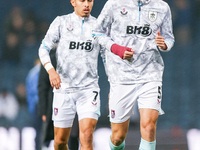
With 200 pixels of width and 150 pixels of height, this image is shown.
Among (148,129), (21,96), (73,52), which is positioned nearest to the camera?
(148,129)

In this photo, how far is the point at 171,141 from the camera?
7512 millimetres

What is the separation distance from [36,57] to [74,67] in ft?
16.2

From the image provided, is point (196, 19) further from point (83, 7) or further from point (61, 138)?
point (61, 138)

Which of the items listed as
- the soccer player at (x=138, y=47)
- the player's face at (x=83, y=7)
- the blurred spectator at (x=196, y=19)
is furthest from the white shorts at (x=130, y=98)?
the blurred spectator at (x=196, y=19)

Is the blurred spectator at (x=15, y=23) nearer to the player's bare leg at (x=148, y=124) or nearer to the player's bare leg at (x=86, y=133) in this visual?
the player's bare leg at (x=86, y=133)

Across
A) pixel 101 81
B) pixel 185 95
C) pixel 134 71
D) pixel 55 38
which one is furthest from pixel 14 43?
pixel 134 71

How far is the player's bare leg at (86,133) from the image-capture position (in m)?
4.18

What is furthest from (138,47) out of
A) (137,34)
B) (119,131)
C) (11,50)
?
(11,50)

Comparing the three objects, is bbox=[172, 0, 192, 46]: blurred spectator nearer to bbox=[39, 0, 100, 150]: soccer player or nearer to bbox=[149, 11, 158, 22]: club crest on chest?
bbox=[39, 0, 100, 150]: soccer player

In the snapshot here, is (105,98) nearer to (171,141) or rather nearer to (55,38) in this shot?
(171,141)

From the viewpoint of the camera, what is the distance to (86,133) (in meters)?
4.20

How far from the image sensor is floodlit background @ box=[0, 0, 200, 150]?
8977mm

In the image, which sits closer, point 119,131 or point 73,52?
point 119,131

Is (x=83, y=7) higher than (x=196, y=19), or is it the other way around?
(x=83, y=7)
